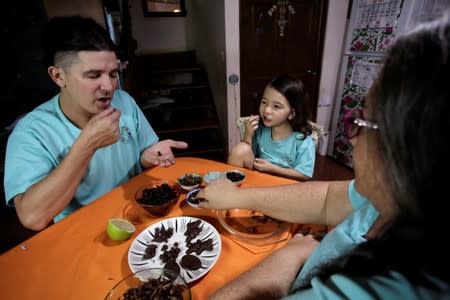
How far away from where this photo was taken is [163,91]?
4266 mm

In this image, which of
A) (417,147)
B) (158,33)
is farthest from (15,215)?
(158,33)

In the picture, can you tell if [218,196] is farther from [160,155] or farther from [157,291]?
[160,155]

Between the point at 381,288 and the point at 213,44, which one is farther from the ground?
the point at 213,44

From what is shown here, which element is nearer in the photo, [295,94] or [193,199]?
[193,199]

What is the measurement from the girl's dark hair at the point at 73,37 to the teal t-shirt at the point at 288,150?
1278 millimetres

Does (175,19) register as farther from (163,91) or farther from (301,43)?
(301,43)

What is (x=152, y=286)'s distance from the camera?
26.6 inches

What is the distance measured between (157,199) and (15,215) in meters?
2.78

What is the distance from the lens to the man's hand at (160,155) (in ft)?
4.72

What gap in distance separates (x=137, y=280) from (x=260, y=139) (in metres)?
1.52

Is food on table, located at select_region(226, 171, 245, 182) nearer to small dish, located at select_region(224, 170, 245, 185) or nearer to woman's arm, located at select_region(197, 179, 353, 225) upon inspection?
small dish, located at select_region(224, 170, 245, 185)

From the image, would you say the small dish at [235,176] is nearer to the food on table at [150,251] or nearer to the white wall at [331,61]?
the food on table at [150,251]

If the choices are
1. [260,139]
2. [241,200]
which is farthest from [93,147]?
[260,139]

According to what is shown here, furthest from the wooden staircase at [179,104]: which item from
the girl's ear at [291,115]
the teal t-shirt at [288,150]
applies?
the girl's ear at [291,115]
